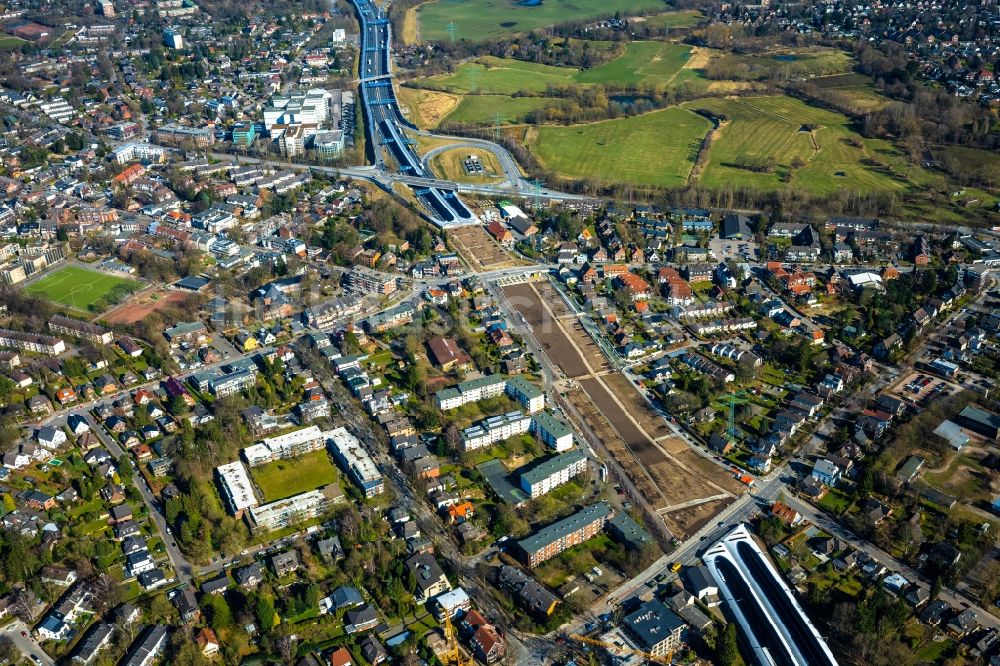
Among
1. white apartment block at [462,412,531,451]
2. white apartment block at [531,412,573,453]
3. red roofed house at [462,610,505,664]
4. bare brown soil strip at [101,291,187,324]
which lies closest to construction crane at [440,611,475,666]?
red roofed house at [462,610,505,664]

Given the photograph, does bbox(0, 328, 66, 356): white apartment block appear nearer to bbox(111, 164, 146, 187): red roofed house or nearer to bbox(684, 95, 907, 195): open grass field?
bbox(111, 164, 146, 187): red roofed house

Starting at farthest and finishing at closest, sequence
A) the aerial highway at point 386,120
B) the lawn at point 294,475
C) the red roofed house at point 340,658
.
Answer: the aerial highway at point 386,120
the lawn at point 294,475
the red roofed house at point 340,658

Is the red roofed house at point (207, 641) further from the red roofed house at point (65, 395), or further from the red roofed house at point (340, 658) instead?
the red roofed house at point (65, 395)

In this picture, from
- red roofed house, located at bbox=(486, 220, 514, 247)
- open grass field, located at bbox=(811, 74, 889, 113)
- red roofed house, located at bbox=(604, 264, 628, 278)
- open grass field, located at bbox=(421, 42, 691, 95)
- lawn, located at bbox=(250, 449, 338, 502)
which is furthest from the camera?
open grass field, located at bbox=(421, 42, 691, 95)

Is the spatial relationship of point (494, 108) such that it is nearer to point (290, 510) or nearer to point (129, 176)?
point (129, 176)

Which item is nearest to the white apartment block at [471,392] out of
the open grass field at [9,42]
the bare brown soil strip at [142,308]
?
the bare brown soil strip at [142,308]

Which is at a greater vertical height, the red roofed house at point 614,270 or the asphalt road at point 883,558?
the red roofed house at point 614,270

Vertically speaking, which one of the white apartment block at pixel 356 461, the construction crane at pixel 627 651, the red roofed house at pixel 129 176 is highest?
the red roofed house at pixel 129 176

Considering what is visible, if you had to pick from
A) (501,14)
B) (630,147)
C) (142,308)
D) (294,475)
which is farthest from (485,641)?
(501,14)
